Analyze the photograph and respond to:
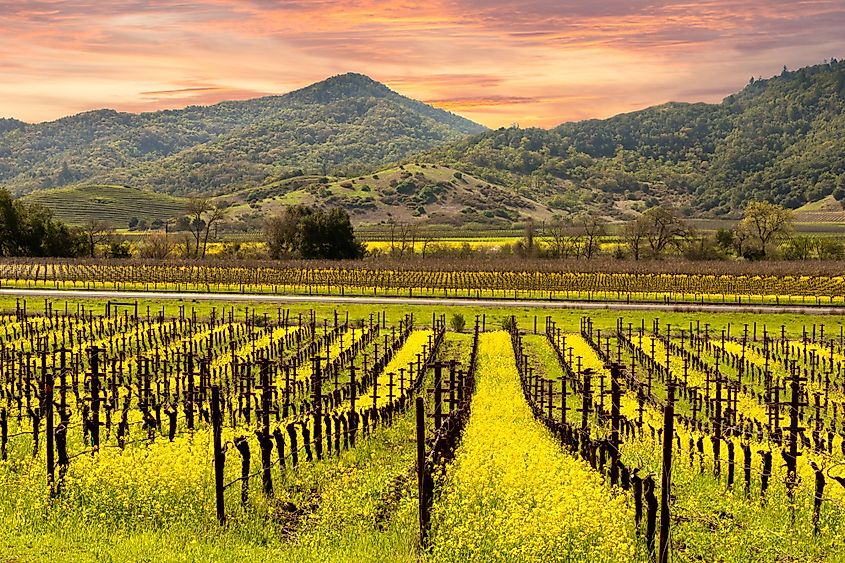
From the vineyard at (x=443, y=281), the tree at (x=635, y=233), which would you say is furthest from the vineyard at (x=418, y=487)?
the tree at (x=635, y=233)

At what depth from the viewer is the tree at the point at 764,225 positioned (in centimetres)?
11225

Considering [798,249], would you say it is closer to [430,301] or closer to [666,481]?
[430,301]

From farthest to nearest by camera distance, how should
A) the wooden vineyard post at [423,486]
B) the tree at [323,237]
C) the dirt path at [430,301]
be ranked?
the tree at [323,237] < the dirt path at [430,301] < the wooden vineyard post at [423,486]

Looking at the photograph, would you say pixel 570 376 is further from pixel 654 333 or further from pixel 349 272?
pixel 349 272

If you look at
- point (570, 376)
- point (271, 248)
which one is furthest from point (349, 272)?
point (570, 376)

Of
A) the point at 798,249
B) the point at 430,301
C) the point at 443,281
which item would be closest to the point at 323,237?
the point at 443,281

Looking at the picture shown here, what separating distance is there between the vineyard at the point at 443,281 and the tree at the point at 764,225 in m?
26.4

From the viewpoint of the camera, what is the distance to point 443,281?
8631 cm

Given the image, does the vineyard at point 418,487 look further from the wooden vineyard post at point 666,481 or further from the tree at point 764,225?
the tree at point 764,225

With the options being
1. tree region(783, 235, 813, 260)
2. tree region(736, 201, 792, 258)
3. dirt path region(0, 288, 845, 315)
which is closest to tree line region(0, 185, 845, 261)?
tree region(736, 201, 792, 258)

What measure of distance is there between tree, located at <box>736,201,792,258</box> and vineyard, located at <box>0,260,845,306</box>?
1040 inches

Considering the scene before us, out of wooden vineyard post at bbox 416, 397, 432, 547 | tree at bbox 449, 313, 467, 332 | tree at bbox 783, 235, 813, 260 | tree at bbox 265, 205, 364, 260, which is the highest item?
tree at bbox 265, 205, 364, 260

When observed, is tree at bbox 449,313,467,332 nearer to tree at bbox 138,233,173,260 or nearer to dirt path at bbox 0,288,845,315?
dirt path at bbox 0,288,845,315

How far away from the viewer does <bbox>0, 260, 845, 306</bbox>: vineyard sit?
73.6 metres
